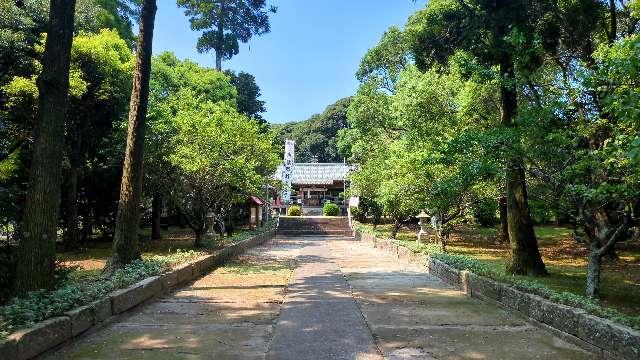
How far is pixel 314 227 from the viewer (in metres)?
33.9

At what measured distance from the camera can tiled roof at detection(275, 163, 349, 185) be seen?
51.3 metres

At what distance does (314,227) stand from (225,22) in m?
14.7

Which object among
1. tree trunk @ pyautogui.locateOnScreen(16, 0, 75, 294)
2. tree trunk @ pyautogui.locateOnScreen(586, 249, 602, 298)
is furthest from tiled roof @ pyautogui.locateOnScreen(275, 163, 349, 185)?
tree trunk @ pyautogui.locateOnScreen(16, 0, 75, 294)

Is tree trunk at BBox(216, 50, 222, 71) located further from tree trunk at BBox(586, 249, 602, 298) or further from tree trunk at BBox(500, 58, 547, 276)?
tree trunk at BBox(586, 249, 602, 298)

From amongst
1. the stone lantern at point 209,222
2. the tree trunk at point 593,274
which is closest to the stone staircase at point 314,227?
the stone lantern at point 209,222

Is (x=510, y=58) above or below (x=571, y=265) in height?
above

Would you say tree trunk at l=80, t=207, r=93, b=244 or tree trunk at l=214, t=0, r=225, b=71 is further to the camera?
tree trunk at l=214, t=0, r=225, b=71

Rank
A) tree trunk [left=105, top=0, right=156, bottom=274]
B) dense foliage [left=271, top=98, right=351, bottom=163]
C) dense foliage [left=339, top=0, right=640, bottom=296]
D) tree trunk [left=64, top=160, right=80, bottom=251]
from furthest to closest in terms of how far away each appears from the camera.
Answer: dense foliage [left=271, top=98, right=351, bottom=163], tree trunk [left=64, top=160, right=80, bottom=251], tree trunk [left=105, top=0, right=156, bottom=274], dense foliage [left=339, top=0, right=640, bottom=296]

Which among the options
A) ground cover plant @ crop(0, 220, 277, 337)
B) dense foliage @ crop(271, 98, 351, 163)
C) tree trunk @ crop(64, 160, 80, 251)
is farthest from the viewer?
dense foliage @ crop(271, 98, 351, 163)

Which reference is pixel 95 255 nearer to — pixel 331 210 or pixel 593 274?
pixel 593 274

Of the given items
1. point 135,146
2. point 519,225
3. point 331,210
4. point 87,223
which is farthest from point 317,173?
point 135,146

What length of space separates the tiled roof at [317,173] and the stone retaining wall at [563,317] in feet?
135

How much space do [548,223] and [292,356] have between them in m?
34.8

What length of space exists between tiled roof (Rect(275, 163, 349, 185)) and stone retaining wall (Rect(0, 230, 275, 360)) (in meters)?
40.2
